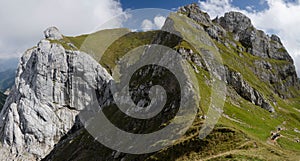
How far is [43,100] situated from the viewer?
585 ft

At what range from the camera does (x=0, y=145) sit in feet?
553

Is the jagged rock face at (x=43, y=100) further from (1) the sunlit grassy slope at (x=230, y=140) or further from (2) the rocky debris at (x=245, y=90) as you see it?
A: (2) the rocky debris at (x=245, y=90)

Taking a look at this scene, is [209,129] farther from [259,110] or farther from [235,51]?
[235,51]

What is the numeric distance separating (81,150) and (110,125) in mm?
14458

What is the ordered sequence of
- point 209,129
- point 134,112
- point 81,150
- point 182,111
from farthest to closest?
point 81,150
point 134,112
point 182,111
point 209,129

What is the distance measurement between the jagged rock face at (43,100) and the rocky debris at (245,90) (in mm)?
102343

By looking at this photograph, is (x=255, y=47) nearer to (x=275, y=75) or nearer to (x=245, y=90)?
(x=275, y=75)

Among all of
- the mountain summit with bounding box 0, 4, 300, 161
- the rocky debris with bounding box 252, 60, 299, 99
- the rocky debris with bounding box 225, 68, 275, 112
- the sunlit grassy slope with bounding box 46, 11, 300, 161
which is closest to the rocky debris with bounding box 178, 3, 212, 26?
the mountain summit with bounding box 0, 4, 300, 161

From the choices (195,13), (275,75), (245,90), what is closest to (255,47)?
(275,75)

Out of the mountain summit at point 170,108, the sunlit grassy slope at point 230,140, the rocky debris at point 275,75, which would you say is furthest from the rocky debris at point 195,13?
the rocky debris at point 275,75

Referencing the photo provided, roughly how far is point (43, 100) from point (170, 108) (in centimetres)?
12518

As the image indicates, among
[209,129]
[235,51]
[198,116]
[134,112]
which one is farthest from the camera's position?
[235,51]

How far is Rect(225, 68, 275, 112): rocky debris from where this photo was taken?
115250 mm

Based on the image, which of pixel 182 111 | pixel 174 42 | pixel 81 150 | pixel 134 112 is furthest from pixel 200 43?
pixel 81 150
